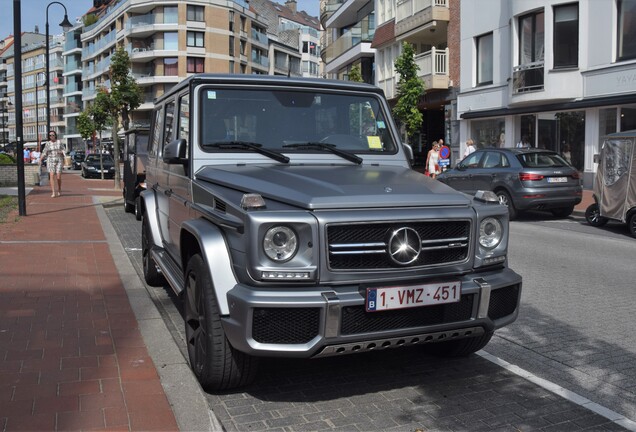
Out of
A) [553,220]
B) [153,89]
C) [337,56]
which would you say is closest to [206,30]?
[153,89]

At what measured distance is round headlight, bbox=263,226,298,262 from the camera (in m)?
3.47

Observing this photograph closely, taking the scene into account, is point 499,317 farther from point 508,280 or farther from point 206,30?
point 206,30

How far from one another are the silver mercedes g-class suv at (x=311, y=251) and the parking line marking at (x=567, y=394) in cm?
25

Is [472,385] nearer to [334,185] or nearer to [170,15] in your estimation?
[334,185]

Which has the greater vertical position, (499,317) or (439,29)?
(439,29)

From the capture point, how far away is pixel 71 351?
15.4 feet

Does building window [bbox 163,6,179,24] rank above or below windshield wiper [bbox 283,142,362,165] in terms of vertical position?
above

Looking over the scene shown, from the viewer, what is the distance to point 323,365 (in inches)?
182

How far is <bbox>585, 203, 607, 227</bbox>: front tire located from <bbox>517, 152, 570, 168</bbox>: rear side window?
4.49 ft

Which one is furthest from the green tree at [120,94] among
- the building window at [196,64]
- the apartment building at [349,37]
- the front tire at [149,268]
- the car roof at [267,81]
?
the building window at [196,64]

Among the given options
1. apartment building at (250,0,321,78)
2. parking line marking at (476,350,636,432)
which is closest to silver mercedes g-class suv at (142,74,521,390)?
parking line marking at (476,350,636,432)

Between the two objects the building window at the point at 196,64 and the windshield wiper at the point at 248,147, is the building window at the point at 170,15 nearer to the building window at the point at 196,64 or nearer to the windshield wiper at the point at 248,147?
the building window at the point at 196,64

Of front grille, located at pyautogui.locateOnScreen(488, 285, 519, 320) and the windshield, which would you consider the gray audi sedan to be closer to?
the windshield

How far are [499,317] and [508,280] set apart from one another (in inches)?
9.3
